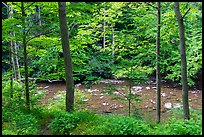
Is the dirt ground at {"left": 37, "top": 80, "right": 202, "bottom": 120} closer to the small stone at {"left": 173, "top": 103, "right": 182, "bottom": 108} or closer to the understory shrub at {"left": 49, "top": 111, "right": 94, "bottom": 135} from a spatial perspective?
the small stone at {"left": 173, "top": 103, "right": 182, "bottom": 108}

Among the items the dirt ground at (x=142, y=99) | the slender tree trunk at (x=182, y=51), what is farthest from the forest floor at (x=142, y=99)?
the slender tree trunk at (x=182, y=51)

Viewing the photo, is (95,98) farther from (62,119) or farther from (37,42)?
(62,119)

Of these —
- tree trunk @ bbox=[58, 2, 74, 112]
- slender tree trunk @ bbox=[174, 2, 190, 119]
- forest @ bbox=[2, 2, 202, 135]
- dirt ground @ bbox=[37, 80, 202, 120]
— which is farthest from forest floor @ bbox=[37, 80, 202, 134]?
slender tree trunk @ bbox=[174, 2, 190, 119]

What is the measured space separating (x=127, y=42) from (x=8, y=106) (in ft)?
11.7

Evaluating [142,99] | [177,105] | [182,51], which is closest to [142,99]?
[142,99]

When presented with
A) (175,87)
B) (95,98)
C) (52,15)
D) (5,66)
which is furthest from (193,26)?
(5,66)

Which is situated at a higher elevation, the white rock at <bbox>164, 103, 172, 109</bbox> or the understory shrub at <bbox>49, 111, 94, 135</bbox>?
the understory shrub at <bbox>49, 111, 94, 135</bbox>

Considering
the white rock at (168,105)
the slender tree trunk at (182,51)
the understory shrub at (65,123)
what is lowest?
the white rock at (168,105)

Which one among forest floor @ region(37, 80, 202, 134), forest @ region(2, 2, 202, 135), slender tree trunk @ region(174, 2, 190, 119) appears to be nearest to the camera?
forest @ region(2, 2, 202, 135)

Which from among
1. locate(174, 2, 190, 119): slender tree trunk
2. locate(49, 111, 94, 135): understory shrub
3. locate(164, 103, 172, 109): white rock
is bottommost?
locate(164, 103, 172, 109): white rock

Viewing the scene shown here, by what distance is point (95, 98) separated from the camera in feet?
41.9

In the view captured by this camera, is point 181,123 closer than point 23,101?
Yes

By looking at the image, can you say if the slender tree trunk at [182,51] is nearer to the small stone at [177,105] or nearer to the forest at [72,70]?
the forest at [72,70]

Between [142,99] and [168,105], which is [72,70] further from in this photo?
[168,105]
